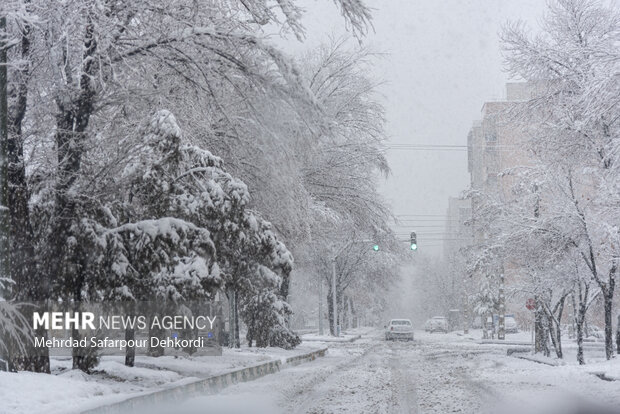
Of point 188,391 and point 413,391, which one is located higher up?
point 188,391

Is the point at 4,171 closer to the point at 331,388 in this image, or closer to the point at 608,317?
the point at 331,388

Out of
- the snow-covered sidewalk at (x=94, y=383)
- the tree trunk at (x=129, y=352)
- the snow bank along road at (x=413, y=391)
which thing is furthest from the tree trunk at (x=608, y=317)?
the tree trunk at (x=129, y=352)

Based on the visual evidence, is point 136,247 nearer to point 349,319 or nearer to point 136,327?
point 136,327

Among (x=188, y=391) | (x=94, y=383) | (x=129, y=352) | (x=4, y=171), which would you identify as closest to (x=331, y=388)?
(x=188, y=391)

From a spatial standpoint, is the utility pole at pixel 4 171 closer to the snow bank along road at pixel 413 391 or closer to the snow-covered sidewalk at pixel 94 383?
the snow-covered sidewalk at pixel 94 383

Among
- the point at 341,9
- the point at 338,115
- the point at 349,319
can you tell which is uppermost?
the point at 338,115

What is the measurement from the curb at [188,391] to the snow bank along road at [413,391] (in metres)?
0.21

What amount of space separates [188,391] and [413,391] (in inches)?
173

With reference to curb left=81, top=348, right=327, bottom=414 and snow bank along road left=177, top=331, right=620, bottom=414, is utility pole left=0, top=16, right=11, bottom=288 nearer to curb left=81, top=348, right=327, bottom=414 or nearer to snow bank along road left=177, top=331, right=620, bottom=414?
curb left=81, top=348, right=327, bottom=414

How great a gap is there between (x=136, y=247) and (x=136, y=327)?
2392 millimetres

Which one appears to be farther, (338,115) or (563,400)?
(338,115)

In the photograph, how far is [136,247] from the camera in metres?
12.8

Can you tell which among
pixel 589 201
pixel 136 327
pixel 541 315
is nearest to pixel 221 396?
pixel 136 327

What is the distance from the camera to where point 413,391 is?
1448 centimetres
